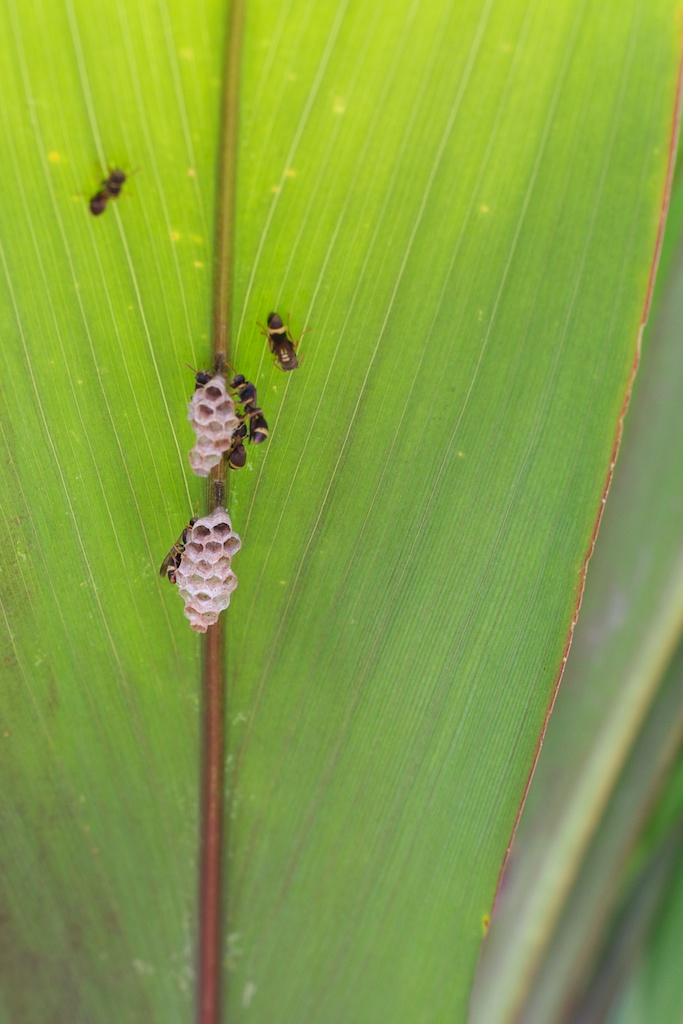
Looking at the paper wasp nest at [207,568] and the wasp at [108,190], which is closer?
the wasp at [108,190]

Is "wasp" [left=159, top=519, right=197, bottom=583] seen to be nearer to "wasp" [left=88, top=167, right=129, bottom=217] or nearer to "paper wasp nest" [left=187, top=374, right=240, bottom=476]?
"paper wasp nest" [left=187, top=374, right=240, bottom=476]

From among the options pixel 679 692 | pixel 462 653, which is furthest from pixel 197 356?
pixel 679 692

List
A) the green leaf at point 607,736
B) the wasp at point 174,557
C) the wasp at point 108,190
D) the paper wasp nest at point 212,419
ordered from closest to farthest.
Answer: the wasp at point 108,190 < the paper wasp nest at point 212,419 < the wasp at point 174,557 < the green leaf at point 607,736

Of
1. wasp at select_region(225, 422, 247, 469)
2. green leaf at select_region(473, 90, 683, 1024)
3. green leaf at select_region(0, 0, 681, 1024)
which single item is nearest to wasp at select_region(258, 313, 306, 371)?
green leaf at select_region(0, 0, 681, 1024)

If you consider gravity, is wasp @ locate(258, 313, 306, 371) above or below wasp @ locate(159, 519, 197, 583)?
above

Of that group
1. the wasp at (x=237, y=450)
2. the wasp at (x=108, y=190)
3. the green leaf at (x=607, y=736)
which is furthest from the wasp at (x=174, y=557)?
the green leaf at (x=607, y=736)

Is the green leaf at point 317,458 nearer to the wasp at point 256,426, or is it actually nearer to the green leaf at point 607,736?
the wasp at point 256,426
